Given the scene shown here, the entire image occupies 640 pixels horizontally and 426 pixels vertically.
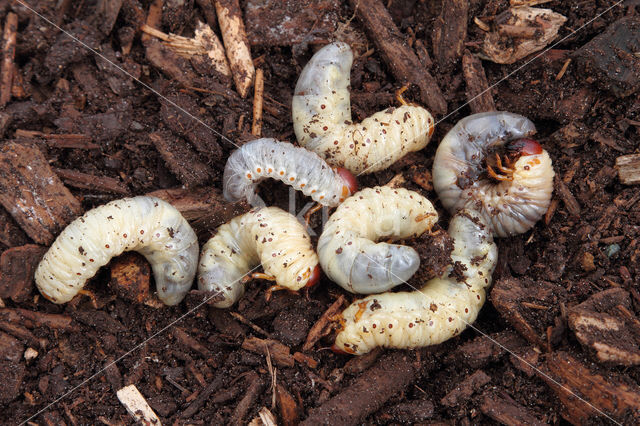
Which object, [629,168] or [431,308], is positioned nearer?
[431,308]

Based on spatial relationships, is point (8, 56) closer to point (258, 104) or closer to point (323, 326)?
point (258, 104)

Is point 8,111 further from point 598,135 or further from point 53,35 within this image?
point 598,135

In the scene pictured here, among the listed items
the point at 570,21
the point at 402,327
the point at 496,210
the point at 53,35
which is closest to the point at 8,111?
the point at 53,35

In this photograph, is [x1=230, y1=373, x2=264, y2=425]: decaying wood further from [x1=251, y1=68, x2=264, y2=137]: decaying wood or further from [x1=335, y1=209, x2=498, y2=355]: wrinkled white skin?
[x1=251, y1=68, x2=264, y2=137]: decaying wood

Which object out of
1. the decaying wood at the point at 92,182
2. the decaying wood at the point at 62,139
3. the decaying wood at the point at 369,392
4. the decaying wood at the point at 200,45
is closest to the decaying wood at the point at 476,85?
the decaying wood at the point at 200,45

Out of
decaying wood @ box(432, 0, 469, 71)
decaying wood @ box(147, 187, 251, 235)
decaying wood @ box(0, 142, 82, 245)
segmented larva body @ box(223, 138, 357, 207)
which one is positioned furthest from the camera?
decaying wood @ box(432, 0, 469, 71)

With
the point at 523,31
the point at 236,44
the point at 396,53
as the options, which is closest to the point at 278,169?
the point at 236,44

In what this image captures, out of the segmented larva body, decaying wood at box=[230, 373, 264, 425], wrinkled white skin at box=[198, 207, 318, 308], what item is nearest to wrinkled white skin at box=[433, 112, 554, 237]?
the segmented larva body
